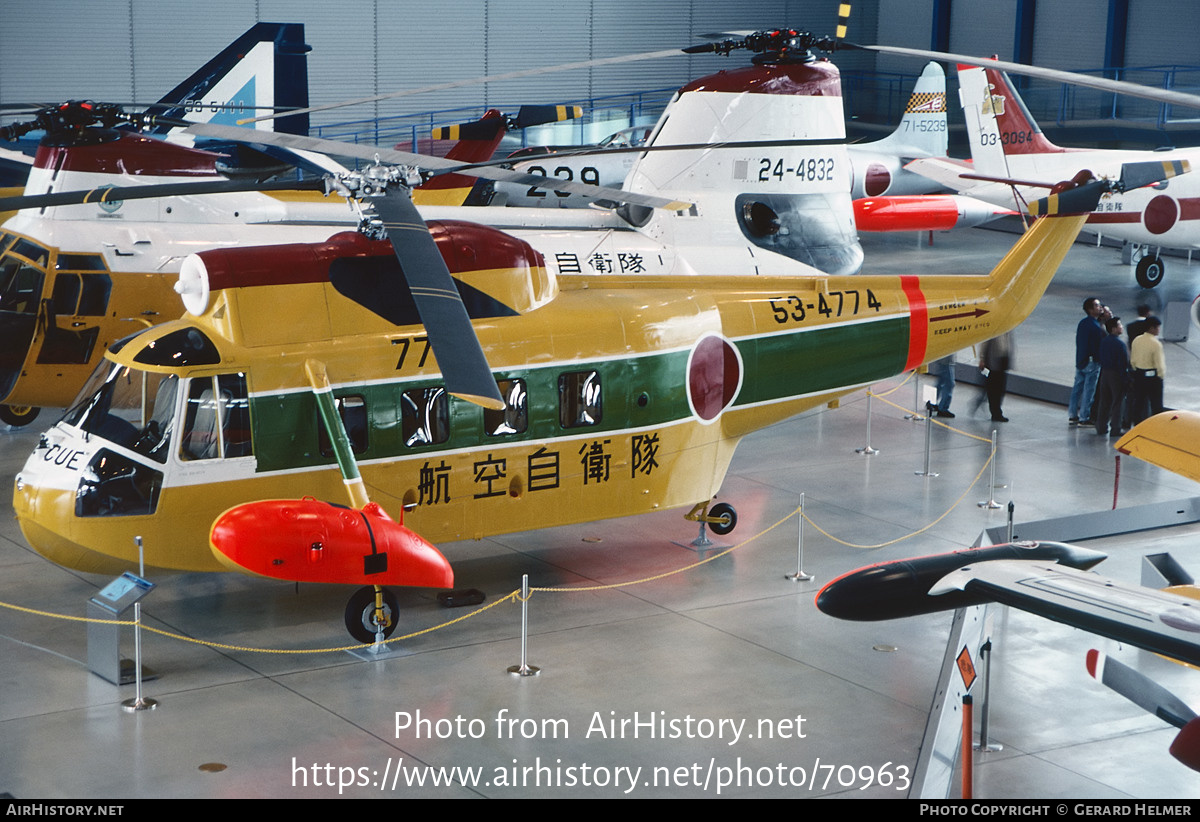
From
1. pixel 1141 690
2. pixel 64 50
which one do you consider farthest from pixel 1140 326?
pixel 64 50

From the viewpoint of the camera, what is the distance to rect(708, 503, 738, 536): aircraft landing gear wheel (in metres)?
12.7

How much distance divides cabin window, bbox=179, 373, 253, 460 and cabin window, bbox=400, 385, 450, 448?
1170 mm

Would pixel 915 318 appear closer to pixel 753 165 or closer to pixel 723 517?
pixel 723 517

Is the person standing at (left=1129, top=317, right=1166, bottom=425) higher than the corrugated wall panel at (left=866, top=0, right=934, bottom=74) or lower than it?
lower

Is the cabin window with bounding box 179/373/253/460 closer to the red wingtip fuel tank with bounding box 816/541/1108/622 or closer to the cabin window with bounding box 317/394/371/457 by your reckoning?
the cabin window with bounding box 317/394/371/457

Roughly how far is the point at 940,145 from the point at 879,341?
55.8 feet

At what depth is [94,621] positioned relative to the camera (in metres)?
9.64

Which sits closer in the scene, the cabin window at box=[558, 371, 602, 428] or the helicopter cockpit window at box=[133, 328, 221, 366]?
the helicopter cockpit window at box=[133, 328, 221, 366]

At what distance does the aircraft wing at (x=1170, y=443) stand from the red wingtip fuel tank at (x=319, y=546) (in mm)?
4521

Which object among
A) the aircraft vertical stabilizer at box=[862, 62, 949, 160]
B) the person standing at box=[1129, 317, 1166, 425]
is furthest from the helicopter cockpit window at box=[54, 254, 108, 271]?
the aircraft vertical stabilizer at box=[862, 62, 949, 160]

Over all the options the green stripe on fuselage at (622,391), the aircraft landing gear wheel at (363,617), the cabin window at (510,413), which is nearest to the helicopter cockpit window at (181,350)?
the green stripe on fuselage at (622,391)

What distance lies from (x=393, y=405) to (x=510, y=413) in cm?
94
